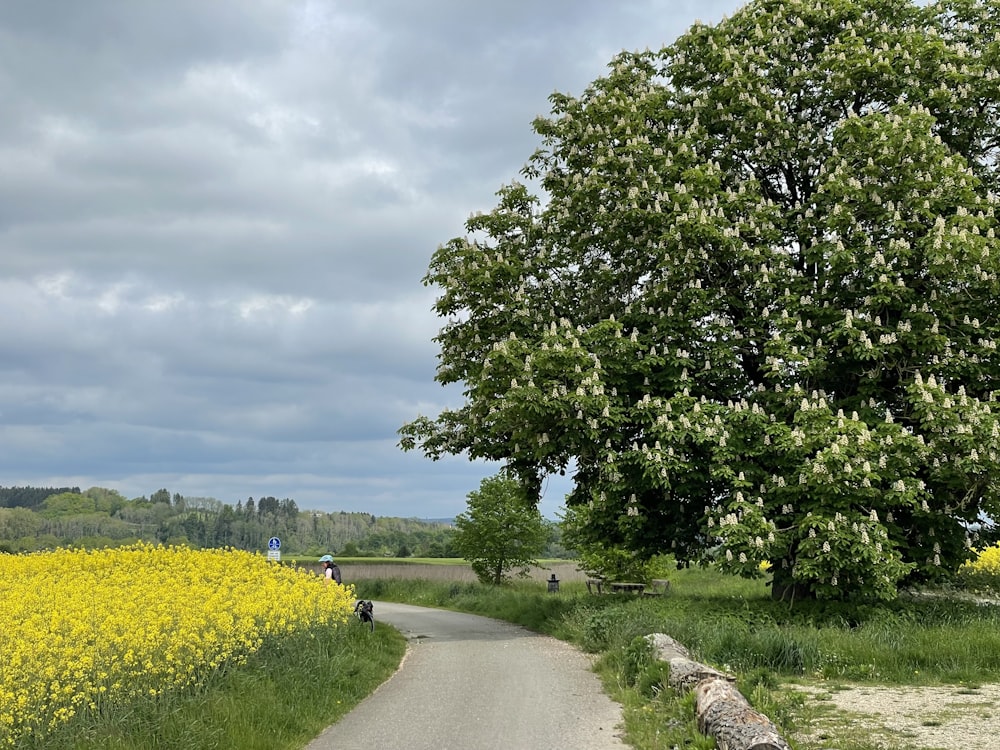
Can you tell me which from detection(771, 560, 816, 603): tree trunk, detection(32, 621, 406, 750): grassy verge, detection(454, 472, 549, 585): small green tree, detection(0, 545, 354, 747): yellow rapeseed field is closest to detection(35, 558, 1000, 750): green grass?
detection(32, 621, 406, 750): grassy verge

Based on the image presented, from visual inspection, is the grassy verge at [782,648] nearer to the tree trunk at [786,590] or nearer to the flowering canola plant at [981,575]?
the tree trunk at [786,590]

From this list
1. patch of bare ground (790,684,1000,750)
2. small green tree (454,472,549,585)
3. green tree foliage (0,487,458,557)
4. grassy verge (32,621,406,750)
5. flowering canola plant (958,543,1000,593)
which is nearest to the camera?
grassy verge (32,621,406,750)

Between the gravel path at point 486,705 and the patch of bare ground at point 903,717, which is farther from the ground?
the patch of bare ground at point 903,717

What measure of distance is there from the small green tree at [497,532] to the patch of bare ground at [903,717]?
87.3 ft

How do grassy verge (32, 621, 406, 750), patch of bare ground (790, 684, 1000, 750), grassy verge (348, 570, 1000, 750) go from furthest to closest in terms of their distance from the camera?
grassy verge (348, 570, 1000, 750) → patch of bare ground (790, 684, 1000, 750) → grassy verge (32, 621, 406, 750)

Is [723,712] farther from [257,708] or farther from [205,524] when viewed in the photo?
[205,524]

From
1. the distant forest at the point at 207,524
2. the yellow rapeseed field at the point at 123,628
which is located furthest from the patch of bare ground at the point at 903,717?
the distant forest at the point at 207,524

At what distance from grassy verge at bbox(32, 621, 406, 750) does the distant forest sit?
51648mm

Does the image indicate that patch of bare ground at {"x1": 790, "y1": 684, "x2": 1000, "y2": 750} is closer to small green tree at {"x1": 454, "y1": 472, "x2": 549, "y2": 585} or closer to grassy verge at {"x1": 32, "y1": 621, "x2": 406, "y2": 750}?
grassy verge at {"x1": 32, "y1": 621, "x2": 406, "y2": 750}

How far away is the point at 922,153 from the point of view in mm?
18844

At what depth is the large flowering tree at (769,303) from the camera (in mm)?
17719

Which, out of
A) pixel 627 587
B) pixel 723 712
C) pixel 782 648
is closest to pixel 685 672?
pixel 723 712

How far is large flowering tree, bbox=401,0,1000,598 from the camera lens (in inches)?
698

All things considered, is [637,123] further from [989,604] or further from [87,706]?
[87,706]
